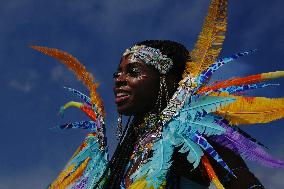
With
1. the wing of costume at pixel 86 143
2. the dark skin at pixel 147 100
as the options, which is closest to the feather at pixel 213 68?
the dark skin at pixel 147 100

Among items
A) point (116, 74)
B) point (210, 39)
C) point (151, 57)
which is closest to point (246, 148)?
point (210, 39)

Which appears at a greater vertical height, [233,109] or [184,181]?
[233,109]

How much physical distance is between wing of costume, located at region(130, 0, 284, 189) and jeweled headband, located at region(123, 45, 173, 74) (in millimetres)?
300

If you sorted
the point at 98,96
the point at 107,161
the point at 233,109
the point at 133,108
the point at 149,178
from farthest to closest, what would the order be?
the point at 98,96, the point at 107,161, the point at 133,108, the point at 233,109, the point at 149,178

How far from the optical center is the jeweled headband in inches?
193

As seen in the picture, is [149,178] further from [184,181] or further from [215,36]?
[215,36]

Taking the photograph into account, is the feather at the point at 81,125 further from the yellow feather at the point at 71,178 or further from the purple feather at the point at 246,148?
the purple feather at the point at 246,148

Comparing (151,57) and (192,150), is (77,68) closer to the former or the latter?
(151,57)

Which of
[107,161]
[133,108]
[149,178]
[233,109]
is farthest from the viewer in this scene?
[107,161]

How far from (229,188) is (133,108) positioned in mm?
1129

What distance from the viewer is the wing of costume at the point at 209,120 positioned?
4.11 metres

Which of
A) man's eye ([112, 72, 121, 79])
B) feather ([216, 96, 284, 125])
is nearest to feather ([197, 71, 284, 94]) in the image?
feather ([216, 96, 284, 125])

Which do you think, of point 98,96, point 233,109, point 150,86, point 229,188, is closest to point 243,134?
point 233,109

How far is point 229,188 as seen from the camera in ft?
13.5
